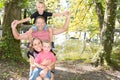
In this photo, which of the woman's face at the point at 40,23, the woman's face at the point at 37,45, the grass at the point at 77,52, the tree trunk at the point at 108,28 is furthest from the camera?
the grass at the point at 77,52

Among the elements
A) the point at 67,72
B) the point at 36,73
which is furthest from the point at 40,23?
the point at 67,72

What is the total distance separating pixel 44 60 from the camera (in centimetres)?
551

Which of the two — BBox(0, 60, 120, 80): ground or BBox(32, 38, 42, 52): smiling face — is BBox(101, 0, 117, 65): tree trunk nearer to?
BBox(0, 60, 120, 80): ground

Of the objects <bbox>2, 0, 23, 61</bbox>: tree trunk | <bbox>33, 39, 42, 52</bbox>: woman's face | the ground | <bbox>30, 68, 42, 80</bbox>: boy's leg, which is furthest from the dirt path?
<bbox>33, 39, 42, 52</bbox>: woman's face

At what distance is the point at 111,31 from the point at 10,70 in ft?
11.0

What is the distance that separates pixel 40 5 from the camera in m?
5.61

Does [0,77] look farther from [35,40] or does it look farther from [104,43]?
[104,43]

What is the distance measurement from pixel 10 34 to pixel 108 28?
3.03 meters

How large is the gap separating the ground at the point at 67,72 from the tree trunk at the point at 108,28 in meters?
0.61

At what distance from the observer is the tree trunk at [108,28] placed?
9344 millimetres

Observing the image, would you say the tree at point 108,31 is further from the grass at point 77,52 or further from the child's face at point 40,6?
the child's face at point 40,6

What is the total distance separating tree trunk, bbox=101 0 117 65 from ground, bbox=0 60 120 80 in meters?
0.61

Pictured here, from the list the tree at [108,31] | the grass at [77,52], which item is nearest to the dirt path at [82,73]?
the tree at [108,31]

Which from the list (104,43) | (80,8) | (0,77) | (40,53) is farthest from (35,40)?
(80,8)
